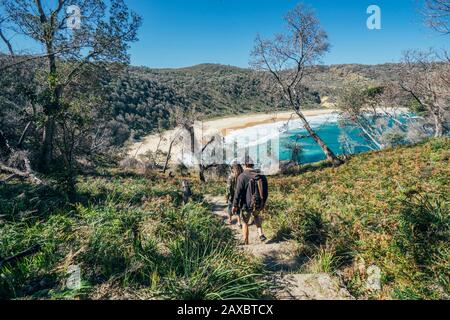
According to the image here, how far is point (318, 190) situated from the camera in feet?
35.6

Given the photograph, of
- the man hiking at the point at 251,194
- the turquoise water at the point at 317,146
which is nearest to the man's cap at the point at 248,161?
the man hiking at the point at 251,194

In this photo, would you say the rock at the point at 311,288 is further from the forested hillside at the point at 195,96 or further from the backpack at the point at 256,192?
the forested hillside at the point at 195,96

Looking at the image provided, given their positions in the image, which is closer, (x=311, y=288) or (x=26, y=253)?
(x=26, y=253)

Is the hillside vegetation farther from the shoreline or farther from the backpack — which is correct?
the shoreline

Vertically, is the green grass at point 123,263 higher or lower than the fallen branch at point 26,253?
lower

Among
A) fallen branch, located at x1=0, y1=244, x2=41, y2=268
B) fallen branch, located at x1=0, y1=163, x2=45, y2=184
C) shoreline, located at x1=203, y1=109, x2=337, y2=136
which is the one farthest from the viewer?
shoreline, located at x1=203, y1=109, x2=337, y2=136

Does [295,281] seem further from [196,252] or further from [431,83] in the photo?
[431,83]

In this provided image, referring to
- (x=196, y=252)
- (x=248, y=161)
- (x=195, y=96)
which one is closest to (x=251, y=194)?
(x=248, y=161)

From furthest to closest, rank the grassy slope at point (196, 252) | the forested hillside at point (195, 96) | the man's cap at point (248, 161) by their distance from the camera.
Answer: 1. the forested hillside at point (195, 96)
2. the man's cap at point (248, 161)
3. the grassy slope at point (196, 252)

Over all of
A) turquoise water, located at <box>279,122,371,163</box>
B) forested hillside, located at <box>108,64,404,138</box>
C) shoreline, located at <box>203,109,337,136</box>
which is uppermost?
forested hillside, located at <box>108,64,404,138</box>

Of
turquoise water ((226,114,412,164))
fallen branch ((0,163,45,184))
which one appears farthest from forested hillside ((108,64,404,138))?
fallen branch ((0,163,45,184))

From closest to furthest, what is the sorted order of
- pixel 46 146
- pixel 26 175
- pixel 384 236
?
1. pixel 384 236
2. pixel 26 175
3. pixel 46 146
